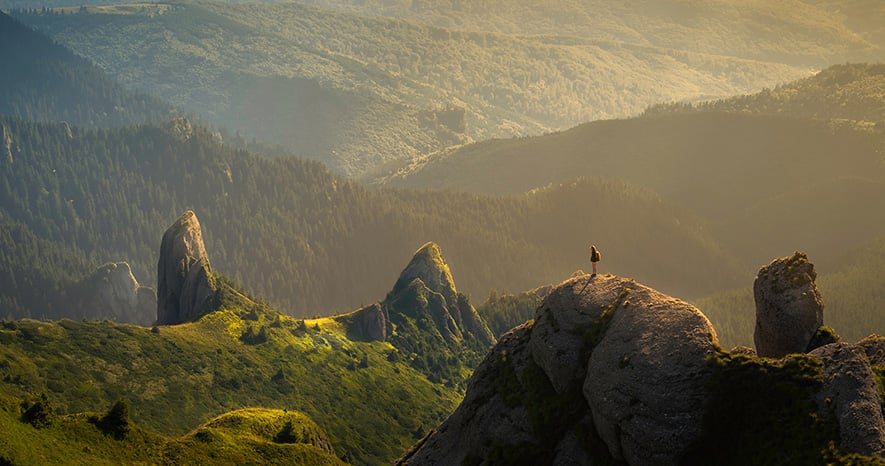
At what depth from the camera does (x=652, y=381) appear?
270 ft

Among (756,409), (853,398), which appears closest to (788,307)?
(756,409)

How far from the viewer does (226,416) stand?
564ft

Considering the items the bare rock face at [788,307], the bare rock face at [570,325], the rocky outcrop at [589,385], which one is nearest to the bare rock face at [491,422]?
the rocky outcrop at [589,385]

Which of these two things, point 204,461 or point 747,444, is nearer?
point 747,444

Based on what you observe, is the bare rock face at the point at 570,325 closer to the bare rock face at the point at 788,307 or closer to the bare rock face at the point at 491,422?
the bare rock face at the point at 491,422

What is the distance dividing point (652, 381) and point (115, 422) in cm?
7773

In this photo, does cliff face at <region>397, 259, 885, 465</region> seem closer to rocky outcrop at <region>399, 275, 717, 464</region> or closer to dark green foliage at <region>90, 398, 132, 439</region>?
rocky outcrop at <region>399, 275, 717, 464</region>

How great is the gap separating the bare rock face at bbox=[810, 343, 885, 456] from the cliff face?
0.30ft

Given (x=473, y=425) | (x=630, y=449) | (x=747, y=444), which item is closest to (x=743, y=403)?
(x=747, y=444)

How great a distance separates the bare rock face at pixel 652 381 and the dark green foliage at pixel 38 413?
6870cm

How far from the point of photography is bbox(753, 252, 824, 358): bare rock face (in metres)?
93.1

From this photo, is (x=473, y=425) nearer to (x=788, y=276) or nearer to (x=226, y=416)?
(x=788, y=276)

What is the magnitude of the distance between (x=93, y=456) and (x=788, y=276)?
269ft

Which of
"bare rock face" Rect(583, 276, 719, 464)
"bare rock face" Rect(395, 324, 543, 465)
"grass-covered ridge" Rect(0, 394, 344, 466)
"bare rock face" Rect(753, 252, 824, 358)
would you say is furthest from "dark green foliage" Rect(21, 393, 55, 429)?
"bare rock face" Rect(753, 252, 824, 358)
